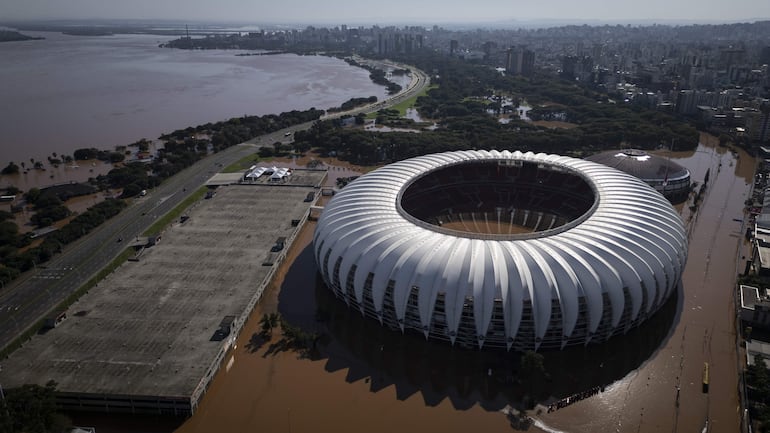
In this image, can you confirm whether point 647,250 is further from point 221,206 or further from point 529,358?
point 221,206

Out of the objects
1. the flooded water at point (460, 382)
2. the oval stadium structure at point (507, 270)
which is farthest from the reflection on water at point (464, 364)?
the oval stadium structure at point (507, 270)

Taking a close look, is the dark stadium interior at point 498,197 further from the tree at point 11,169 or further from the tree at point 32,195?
the tree at point 11,169

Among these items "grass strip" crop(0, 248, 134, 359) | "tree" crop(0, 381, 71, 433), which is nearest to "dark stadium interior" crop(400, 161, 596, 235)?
"grass strip" crop(0, 248, 134, 359)

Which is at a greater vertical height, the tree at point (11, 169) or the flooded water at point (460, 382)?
the tree at point (11, 169)

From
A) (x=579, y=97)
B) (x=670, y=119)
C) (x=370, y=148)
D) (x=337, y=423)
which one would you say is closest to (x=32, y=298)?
(x=337, y=423)

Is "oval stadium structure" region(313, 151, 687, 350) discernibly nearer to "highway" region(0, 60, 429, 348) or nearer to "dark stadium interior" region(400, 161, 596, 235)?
"dark stadium interior" region(400, 161, 596, 235)

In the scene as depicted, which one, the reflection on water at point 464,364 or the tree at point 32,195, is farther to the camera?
the tree at point 32,195
